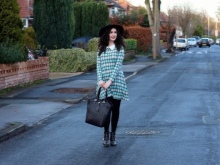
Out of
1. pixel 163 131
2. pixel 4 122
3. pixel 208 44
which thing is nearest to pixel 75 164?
pixel 163 131

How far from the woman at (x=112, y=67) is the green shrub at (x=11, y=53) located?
30.2ft

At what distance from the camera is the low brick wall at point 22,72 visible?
671 inches

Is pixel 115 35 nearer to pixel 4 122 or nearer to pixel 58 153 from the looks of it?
pixel 58 153

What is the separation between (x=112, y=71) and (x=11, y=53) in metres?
9.89

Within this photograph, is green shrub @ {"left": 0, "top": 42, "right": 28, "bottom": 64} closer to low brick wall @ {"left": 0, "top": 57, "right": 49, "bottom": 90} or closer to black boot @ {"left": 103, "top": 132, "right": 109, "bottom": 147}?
low brick wall @ {"left": 0, "top": 57, "right": 49, "bottom": 90}

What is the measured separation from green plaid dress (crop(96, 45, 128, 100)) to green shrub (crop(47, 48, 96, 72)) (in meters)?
18.2

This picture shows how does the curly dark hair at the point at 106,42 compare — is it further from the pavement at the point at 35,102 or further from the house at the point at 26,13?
the house at the point at 26,13

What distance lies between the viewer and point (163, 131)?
9812 millimetres

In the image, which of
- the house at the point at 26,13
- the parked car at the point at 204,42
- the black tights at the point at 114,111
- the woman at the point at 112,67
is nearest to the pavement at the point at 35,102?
the black tights at the point at 114,111

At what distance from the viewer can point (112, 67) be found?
323 inches

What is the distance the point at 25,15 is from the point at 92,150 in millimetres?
34790

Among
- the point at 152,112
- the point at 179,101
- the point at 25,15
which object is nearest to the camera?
the point at 152,112

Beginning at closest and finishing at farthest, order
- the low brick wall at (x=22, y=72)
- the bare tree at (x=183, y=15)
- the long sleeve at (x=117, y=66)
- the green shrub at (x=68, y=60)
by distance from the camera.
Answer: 1. the long sleeve at (x=117, y=66)
2. the low brick wall at (x=22, y=72)
3. the green shrub at (x=68, y=60)
4. the bare tree at (x=183, y=15)

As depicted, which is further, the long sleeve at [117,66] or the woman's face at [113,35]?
the woman's face at [113,35]
